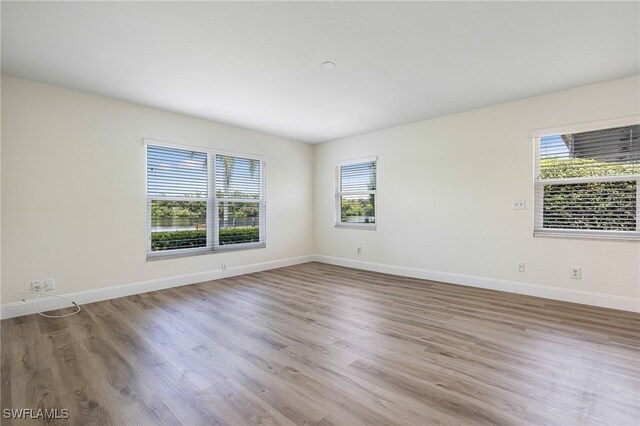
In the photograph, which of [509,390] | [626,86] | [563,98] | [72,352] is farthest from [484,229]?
[72,352]

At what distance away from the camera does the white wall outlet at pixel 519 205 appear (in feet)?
12.4

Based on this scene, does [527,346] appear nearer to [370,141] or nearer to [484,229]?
[484,229]

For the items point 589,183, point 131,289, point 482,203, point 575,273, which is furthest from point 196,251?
point 589,183

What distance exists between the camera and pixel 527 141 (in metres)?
3.77

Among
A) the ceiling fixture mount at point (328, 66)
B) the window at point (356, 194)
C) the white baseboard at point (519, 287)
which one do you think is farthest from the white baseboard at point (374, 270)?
the ceiling fixture mount at point (328, 66)

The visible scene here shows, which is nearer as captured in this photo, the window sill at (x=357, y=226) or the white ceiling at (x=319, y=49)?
the white ceiling at (x=319, y=49)

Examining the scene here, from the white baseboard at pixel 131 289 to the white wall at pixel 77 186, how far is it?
0.23 ft

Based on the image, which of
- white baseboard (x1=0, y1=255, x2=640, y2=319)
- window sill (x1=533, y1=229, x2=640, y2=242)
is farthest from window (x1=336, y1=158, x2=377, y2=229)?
window sill (x1=533, y1=229, x2=640, y2=242)

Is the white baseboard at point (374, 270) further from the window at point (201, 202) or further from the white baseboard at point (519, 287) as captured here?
the window at point (201, 202)

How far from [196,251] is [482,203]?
168 inches

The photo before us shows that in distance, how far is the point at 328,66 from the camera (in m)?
2.89

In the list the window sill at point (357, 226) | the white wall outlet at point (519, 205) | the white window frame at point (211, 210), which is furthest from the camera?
the window sill at point (357, 226)

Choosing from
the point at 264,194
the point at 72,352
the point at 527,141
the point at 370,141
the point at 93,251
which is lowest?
the point at 72,352

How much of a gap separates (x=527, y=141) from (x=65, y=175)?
18.3ft
